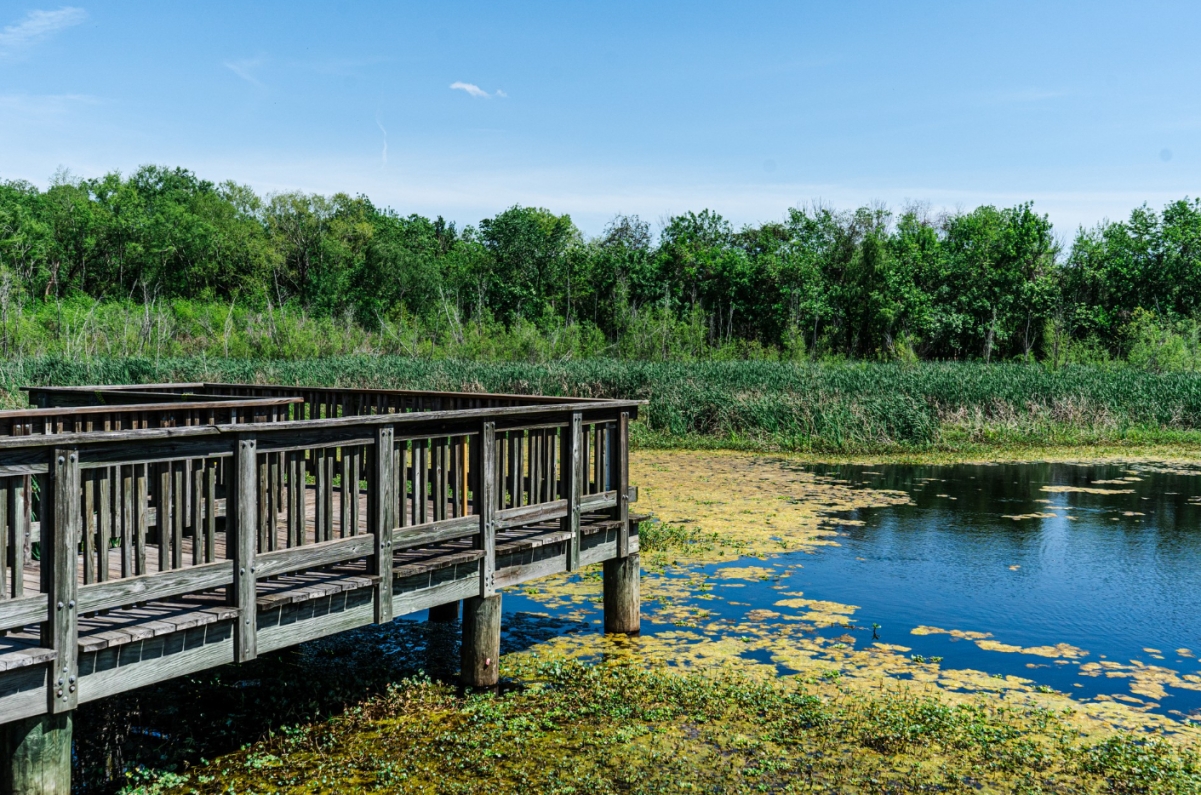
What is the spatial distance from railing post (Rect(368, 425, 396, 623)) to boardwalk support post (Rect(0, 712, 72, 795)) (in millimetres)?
2029

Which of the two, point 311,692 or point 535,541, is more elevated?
point 535,541

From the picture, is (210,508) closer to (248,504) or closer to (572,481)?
(248,504)

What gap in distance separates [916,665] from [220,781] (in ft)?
17.6

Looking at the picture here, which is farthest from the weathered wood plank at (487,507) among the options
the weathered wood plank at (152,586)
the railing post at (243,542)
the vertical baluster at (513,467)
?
the weathered wood plank at (152,586)

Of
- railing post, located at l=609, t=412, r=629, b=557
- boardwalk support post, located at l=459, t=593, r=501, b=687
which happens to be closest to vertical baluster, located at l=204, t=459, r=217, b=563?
boardwalk support post, located at l=459, t=593, r=501, b=687

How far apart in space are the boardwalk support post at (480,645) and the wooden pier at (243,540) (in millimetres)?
12

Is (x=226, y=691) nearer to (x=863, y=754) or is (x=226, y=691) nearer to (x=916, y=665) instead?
(x=863, y=754)

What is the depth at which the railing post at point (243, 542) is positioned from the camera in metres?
5.73

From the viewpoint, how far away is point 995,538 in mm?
14125

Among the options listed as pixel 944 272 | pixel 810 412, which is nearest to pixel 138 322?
pixel 810 412

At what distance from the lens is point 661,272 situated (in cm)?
6328

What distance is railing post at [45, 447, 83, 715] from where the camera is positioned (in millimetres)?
4867

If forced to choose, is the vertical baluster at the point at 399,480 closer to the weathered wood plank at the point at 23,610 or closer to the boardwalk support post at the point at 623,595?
the weathered wood plank at the point at 23,610

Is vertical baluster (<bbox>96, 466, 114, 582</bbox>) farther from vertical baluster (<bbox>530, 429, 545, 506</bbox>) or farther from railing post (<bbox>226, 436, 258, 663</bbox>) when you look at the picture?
vertical baluster (<bbox>530, 429, 545, 506</bbox>)
